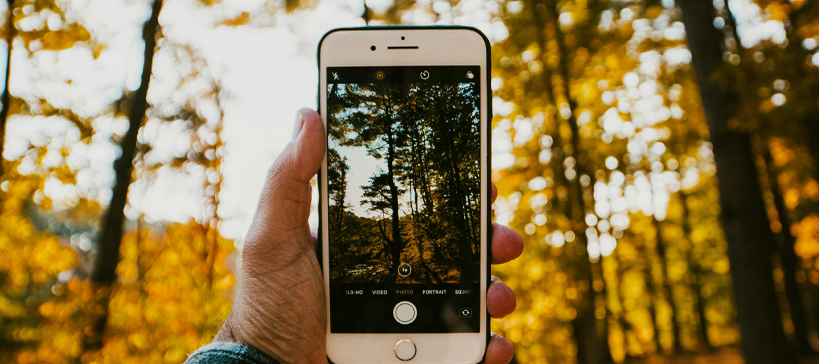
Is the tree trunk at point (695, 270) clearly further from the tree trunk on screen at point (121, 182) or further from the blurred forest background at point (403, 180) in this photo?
the blurred forest background at point (403, 180)

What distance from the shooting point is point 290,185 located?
2.16 m

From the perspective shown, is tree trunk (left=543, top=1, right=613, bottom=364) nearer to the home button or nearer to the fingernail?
the home button

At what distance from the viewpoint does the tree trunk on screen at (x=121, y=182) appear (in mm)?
6477

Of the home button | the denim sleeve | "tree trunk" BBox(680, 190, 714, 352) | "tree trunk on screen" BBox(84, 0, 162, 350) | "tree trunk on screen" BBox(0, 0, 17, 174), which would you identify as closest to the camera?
the denim sleeve

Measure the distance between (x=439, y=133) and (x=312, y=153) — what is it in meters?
0.58

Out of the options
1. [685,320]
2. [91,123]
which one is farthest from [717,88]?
[685,320]

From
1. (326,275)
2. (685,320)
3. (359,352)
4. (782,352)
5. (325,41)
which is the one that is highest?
(325,41)

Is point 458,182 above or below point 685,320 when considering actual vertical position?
above

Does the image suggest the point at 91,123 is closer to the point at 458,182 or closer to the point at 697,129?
the point at 458,182

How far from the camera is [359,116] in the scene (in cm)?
218

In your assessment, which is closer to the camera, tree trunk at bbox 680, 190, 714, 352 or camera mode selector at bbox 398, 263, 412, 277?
camera mode selector at bbox 398, 263, 412, 277

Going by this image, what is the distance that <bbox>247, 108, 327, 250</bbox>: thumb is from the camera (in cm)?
211

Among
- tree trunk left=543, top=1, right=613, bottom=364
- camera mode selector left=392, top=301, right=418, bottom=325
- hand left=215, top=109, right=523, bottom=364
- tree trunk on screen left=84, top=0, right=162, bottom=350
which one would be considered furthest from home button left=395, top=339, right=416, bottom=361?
tree trunk left=543, top=1, right=613, bottom=364

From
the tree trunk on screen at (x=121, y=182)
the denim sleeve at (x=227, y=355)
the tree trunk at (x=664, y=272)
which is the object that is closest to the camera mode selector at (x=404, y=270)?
the denim sleeve at (x=227, y=355)
